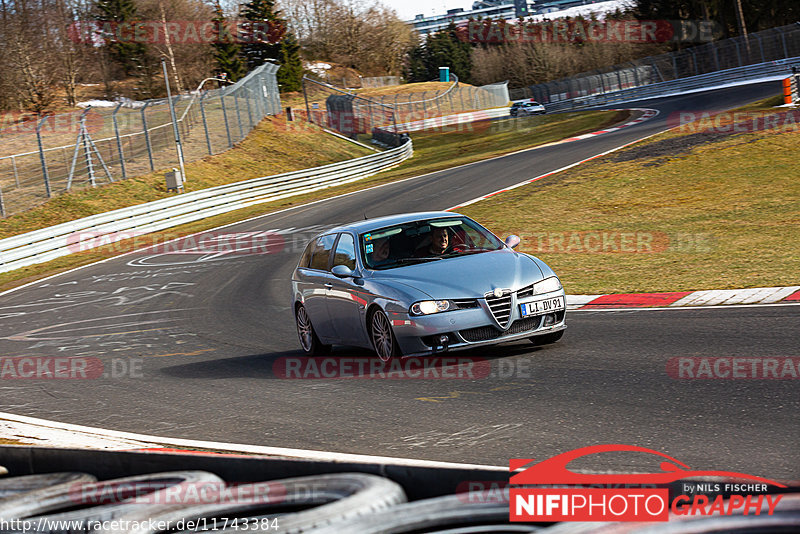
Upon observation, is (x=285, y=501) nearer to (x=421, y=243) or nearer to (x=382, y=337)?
(x=382, y=337)

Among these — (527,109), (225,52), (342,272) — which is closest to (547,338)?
(342,272)

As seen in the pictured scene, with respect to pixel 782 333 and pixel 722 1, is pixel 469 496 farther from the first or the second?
pixel 722 1

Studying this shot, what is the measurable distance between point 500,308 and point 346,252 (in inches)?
95.2

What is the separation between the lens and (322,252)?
Answer: 36.7 ft

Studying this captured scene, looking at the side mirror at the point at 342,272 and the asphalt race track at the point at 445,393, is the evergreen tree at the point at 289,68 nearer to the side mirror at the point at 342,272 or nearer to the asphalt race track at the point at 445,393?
the asphalt race track at the point at 445,393

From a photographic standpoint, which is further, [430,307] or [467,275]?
[467,275]

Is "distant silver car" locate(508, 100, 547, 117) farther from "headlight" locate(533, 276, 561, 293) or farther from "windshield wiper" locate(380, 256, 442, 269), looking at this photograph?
"headlight" locate(533, 276, 561, 293)

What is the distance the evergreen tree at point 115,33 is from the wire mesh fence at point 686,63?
38405 mm

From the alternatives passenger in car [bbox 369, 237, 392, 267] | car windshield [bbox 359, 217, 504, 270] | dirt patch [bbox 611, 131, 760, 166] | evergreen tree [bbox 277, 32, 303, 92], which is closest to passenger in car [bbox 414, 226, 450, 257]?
car windshield [bbox 359, 217, 504, 270]

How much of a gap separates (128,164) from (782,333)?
A: 38.7m

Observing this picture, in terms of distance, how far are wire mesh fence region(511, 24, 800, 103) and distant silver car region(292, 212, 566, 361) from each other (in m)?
61.5

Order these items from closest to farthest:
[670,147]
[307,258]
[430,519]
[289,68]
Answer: [430,519], [307,258], [670,147], [289,68]

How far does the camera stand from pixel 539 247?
1973 cm

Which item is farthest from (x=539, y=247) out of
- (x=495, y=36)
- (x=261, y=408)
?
(x=495, y=36)
